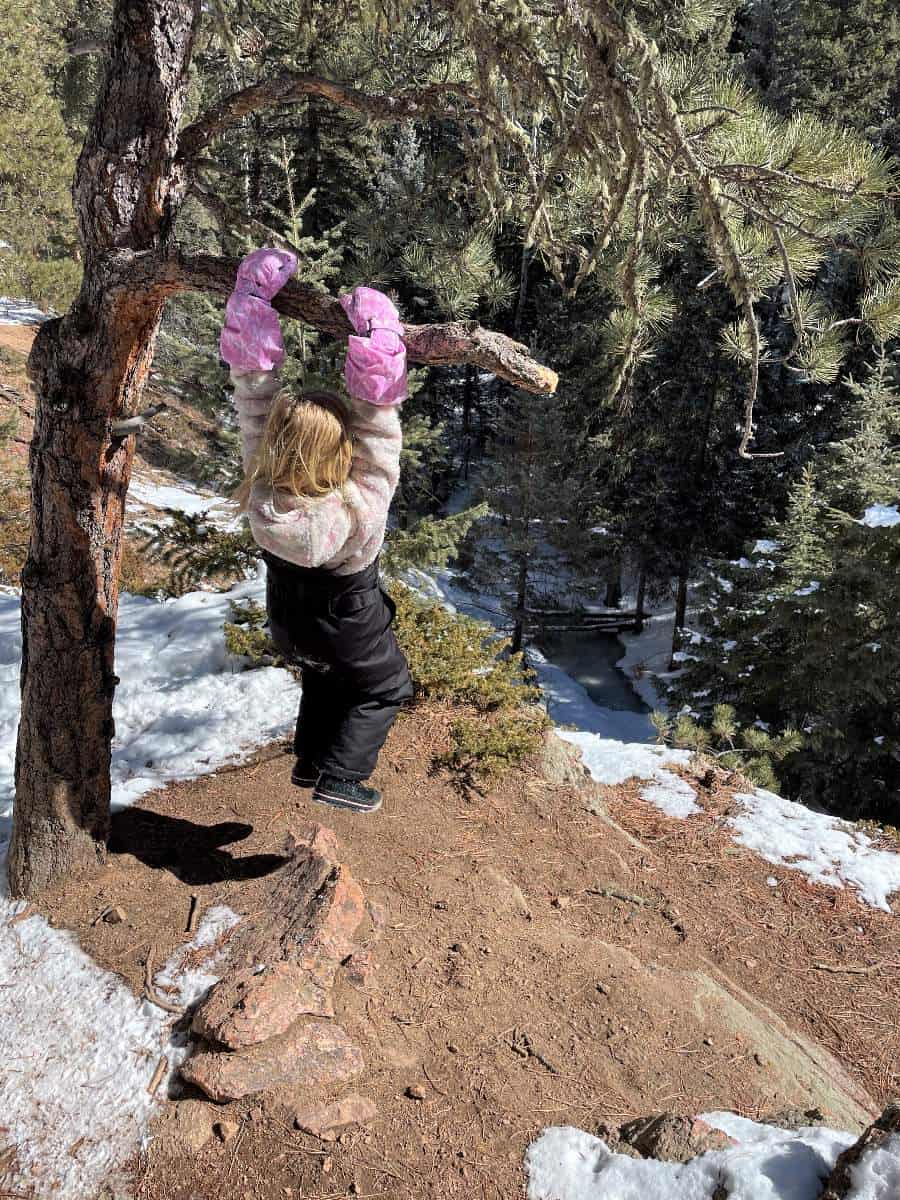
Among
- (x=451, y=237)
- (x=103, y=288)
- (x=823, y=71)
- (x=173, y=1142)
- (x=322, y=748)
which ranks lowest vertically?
(x=173, y=1142)

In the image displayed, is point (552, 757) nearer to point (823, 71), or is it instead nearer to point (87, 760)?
point (87, 760)

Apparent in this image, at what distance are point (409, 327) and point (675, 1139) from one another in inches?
107

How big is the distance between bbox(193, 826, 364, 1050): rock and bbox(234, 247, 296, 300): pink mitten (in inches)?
95.2

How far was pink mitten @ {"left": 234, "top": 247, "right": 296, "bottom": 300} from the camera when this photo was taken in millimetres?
2537

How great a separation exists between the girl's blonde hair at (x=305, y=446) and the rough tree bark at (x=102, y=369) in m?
0.31

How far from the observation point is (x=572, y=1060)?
9.82 ft

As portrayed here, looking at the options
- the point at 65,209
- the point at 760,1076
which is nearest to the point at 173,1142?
the point at 760,1076

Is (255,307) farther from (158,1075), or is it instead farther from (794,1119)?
(794,1119)

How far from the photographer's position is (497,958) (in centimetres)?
343

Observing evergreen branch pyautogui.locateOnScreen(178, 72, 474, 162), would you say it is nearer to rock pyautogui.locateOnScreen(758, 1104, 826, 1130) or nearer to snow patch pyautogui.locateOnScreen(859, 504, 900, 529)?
rock pyautogui.locateOnScreen(758, 1104, 826, 1130)

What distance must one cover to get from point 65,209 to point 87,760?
1215cm

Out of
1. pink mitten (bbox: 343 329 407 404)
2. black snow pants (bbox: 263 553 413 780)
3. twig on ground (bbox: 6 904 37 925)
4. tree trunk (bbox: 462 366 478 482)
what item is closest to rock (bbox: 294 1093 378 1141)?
black snow pants (bbox: 263 553 413 780)

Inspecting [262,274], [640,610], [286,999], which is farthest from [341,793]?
[640,610]

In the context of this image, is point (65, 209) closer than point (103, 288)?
No
